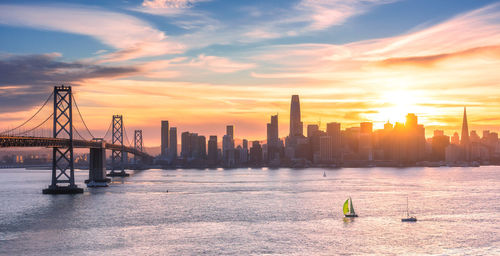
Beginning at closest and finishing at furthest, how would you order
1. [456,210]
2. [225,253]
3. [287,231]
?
[225,253] → [287,231] → [456,210]

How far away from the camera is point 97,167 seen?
115000mm

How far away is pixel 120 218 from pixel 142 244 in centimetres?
1676

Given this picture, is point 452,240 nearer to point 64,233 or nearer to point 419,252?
point 419,252

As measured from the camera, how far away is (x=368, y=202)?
7844cm

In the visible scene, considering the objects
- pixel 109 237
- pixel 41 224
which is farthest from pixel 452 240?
pixel 41 224

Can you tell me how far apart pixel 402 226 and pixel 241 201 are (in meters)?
31.0

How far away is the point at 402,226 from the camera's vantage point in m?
53.3

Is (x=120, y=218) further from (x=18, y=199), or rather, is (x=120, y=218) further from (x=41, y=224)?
(x=18, y=199)

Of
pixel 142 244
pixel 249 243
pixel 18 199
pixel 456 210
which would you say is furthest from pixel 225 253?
pixel 18 199

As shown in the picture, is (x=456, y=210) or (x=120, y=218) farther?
(x=456, y=210)

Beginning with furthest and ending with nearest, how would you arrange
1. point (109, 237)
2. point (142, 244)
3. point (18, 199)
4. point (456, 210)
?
point (18, 199) < point (456, 210) < point (109, 237) < point (142, 244)

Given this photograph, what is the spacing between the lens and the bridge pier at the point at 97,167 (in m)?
111

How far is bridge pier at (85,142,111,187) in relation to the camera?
365ft

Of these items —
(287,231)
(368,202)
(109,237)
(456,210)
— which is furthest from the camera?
(368,202)
